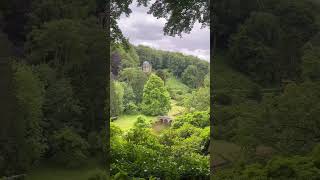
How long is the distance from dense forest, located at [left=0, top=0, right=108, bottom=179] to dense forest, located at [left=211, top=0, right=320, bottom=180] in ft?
4.37

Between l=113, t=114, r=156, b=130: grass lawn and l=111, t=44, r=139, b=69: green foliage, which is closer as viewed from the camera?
l=111, t=44, r=139, b=69: green foliage

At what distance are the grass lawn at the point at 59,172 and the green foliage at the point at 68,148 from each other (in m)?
0.07

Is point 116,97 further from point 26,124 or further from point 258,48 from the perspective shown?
point 258,48

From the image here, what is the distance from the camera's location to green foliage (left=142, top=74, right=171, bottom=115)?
5039mm

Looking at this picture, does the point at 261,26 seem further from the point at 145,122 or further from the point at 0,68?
the point at 0,68

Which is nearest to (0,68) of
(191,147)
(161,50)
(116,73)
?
(116,73)

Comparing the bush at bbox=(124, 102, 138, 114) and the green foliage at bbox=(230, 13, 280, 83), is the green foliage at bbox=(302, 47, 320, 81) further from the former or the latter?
the bush at bbox=(124, 102, 138, 114)

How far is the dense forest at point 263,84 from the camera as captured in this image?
13.1 feet

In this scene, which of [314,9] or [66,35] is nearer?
[314,9]

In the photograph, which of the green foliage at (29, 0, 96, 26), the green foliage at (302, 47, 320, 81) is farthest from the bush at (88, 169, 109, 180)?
the green foliage at (302, 47, 320, 81)

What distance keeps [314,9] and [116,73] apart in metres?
2.46

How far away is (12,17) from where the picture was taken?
4.21 m

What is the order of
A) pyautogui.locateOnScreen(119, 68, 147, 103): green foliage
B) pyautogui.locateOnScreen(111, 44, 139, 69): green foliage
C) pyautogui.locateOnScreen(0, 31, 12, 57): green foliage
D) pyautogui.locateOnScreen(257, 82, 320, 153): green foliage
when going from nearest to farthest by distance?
pyautogui.locateOnScreen(257, 82, 320, 153): green foliage < pyautogui.locateOnScreen(0, 31, 12, 57): green foliage < pyautogui.locateOnScreen(111, 44, 139, 69): green foliage < pyautogui.locateOnScreen(119, 68, 147, 103): green foliage

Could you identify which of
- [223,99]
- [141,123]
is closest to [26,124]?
[141,123]
